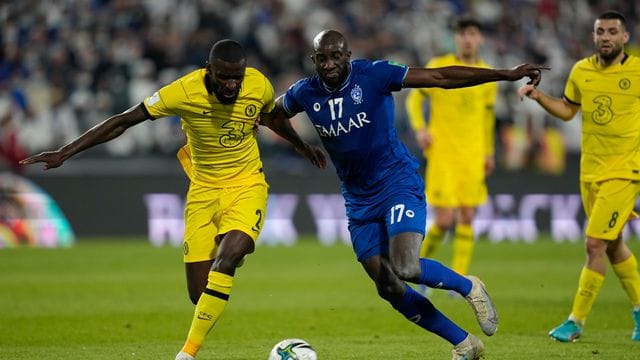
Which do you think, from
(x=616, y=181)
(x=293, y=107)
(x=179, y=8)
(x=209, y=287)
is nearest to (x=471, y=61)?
(x=616, y=181)

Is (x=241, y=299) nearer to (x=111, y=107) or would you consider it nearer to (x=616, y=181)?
(x=616, y=181)

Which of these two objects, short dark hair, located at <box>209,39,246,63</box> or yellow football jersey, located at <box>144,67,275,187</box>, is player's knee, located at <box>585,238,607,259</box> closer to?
yellow football jersey, located at <box>144,67,275,187</box>

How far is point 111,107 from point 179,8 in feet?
11.4

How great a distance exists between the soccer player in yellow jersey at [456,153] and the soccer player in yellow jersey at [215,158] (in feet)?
13.1

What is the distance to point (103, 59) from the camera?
2072cm

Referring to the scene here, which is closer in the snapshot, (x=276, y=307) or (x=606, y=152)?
(x=606, y=152)

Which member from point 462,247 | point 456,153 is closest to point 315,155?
point 462,247

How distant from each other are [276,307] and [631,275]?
402 centimetres

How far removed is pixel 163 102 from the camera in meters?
8.05

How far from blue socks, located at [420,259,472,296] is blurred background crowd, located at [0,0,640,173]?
1174cm

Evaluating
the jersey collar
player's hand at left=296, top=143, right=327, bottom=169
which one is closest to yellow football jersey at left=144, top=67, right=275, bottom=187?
player's hand at left=296, top=143, right=327, bottom=169

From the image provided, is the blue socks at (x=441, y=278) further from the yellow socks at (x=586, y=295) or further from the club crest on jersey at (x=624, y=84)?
the club crest on jersey at (x=624, y=84)

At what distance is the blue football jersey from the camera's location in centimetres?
780

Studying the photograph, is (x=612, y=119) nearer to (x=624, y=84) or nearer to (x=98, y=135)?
(x=624, y=84)
